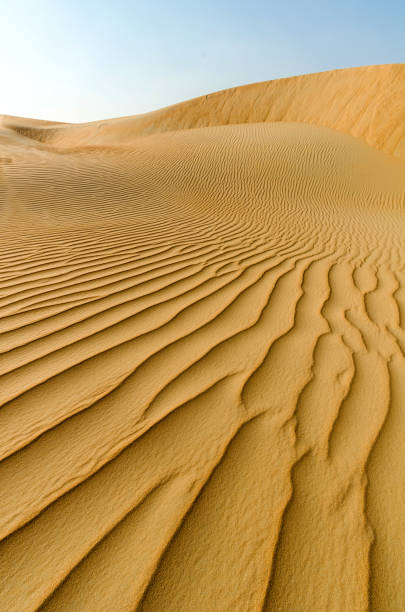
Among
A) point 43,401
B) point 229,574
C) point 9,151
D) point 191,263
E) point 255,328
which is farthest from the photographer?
point 9,151

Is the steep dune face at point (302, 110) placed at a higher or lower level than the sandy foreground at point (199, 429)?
higher

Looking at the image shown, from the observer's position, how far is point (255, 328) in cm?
199

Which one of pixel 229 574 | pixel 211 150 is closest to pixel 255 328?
pixel 229 574

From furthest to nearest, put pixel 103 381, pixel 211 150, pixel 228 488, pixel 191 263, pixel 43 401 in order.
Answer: pixel 211 150 → pixel 191 263 → pixel 103 381 → pixel 43 401 → pixel 228 488

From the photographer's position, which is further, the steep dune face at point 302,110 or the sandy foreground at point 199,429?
the steep dune face at point 302,110

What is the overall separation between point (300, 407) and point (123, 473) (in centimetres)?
68

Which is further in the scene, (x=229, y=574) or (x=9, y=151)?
(x=9, y=151)

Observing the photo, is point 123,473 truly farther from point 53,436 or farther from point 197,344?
point 197,344

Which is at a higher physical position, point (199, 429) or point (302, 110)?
point (302, 110)

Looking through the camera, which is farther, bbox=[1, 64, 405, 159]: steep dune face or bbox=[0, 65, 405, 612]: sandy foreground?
bbox=[1, 64, 405, 159]: steep dune face

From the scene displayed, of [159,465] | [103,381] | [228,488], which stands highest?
[103,381]

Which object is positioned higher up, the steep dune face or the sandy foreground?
the steep dune face

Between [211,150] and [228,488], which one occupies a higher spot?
[211,150]

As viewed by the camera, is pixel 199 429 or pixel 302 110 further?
pixel 302 110
